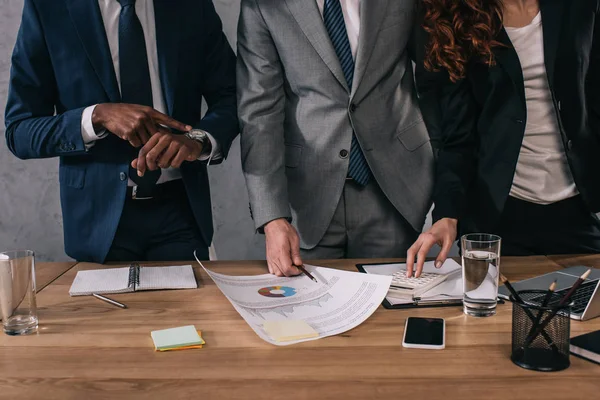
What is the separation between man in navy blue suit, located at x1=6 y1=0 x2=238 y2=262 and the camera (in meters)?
2.11

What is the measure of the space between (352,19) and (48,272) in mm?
1126

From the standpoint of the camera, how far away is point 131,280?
1.70 meters

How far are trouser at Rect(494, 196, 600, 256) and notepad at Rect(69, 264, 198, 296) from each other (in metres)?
0.97

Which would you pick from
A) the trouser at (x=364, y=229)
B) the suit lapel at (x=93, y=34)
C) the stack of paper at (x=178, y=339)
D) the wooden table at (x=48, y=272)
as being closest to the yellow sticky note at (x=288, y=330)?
the stack of paper at (x=178, y=339)

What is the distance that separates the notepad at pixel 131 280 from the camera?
5.40 ft

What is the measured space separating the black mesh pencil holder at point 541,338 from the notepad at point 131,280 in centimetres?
79

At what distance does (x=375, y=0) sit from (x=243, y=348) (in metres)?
1.16

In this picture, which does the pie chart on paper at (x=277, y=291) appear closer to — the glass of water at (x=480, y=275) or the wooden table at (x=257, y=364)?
the wooden table at (x=257, y=364)

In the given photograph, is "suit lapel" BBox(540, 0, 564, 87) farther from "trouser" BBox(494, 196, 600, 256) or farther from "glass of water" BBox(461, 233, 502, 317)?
"glass of water" BBox(461, 233, 502, 317)

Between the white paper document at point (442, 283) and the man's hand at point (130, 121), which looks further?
the man's hand at point (130, 121)

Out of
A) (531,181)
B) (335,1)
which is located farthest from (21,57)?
(531,181)

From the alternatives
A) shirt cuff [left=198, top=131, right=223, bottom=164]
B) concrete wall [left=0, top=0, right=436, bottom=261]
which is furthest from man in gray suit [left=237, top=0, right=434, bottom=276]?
concrete wall [left=0, top=0, right=436, bottom=261]

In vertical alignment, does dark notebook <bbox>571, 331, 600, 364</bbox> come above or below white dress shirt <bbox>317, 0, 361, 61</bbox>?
below

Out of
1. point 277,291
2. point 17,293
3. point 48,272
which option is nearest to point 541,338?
point 277,291
